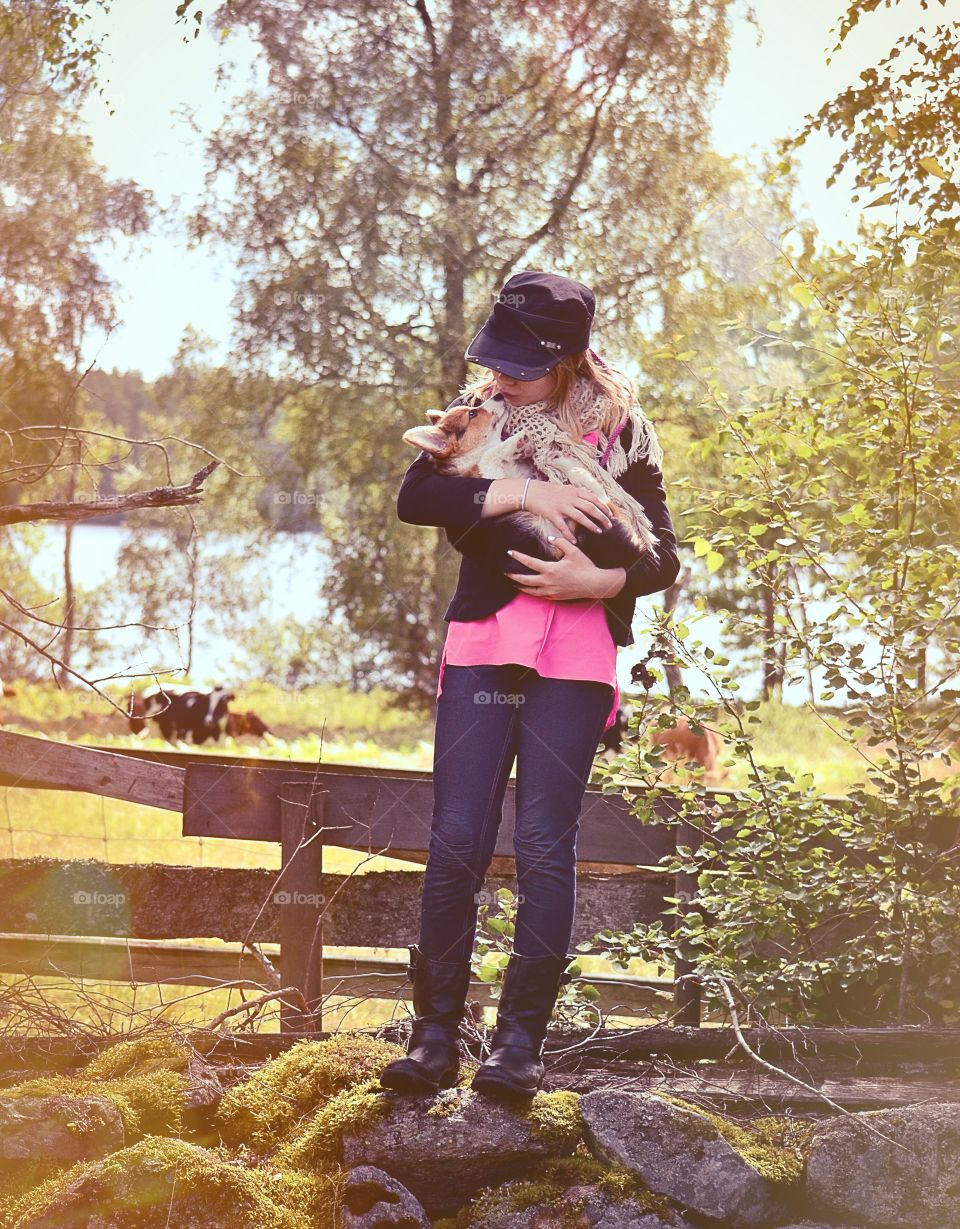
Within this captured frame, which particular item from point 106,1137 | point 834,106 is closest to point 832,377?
point 834,106

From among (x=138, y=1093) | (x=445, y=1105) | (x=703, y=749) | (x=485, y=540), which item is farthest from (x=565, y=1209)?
(x=703, y=749)

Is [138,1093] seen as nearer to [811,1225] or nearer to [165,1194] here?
[165,1194]

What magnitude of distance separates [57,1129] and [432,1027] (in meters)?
0.91

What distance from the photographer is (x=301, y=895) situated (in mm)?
4188

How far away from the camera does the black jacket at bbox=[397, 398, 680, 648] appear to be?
3.09m

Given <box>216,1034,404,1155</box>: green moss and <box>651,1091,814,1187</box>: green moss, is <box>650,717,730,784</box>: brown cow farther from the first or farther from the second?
<box>216,1034,404,1155</box>: green moss

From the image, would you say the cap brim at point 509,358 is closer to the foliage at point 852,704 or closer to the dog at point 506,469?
the dog at point 506,469

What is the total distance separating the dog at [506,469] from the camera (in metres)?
3.07

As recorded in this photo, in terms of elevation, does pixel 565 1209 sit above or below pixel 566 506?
below

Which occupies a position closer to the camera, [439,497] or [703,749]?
[439,497]

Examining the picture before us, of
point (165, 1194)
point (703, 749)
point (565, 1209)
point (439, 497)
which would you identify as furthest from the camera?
point (703, 749)

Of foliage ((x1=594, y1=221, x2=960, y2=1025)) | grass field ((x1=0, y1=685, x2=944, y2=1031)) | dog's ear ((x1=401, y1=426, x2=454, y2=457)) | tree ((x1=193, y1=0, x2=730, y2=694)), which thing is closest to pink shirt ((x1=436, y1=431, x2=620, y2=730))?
dog's ear ((x1=401, y1=426, x2=454, y2=457))

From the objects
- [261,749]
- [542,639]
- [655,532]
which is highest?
[655,532]

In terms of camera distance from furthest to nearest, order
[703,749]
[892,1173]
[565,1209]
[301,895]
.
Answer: [703,749]
[301,895]
[892,1173]
[565,1209]
